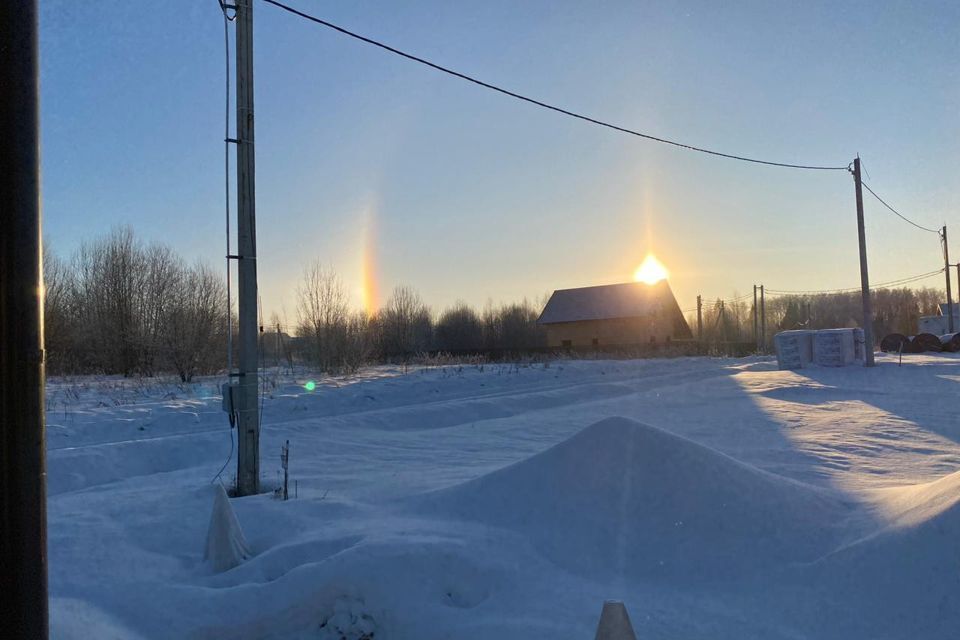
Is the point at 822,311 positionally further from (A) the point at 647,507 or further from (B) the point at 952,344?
(A) the point at 647,507

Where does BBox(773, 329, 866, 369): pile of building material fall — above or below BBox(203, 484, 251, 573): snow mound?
above

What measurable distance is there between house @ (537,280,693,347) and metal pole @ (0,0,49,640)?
160 feet

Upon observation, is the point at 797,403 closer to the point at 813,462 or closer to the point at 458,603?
the point at 813,462

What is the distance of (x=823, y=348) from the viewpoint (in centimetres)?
2134

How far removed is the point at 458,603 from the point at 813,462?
5173 millimetres

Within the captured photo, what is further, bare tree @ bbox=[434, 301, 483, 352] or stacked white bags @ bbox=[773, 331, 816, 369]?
bare tree @ bbox=[434, 301, 483, 352]

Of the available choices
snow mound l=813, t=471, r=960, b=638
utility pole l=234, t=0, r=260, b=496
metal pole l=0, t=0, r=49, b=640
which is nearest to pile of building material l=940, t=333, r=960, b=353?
snow mound l=813, t=471, r=960, b=638

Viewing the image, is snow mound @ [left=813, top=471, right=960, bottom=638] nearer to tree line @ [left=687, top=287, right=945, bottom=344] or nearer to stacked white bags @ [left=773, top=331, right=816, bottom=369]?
stacked white bags @ [left=773, top=331, right=816, bottom=369]

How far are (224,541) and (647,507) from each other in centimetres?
307

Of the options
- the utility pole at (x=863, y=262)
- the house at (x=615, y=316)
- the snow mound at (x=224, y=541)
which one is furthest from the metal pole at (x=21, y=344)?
the house at (x=615, y=316)

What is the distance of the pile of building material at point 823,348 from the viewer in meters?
21.0

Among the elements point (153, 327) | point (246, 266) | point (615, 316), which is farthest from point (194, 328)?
point (615, 316)

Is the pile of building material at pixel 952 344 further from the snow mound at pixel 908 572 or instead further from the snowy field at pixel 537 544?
the snow mound at pixel 908 572

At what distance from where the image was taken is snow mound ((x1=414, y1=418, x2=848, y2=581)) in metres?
4.20
